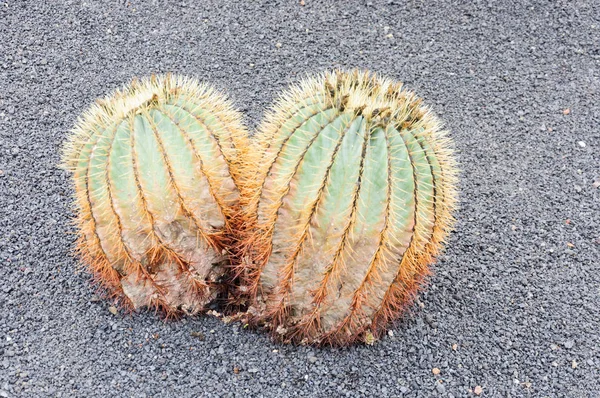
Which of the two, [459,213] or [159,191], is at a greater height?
[159,191]

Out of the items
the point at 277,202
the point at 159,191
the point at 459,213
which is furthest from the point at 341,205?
the point at 459,213

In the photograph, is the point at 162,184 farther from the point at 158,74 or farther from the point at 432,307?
the point at 158,74

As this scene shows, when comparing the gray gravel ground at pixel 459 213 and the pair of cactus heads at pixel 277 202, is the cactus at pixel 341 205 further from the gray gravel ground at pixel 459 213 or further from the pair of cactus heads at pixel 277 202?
the gray gravel ground at pixel 459 213

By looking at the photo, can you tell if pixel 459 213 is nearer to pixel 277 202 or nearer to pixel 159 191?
pixel 277 202

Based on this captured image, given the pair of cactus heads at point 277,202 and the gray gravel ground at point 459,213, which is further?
the gray gravel ground at point 459,213

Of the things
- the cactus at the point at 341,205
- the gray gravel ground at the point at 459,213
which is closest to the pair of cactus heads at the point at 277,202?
the cactus at the point at 341,205

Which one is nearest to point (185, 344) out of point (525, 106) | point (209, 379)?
point (209, 379)

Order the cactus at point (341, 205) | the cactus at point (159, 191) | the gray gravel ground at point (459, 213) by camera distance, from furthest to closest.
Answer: the gray gravel ground at point (459, 213), the cactus at point (159, 191), the cactus at point (341, 205)
